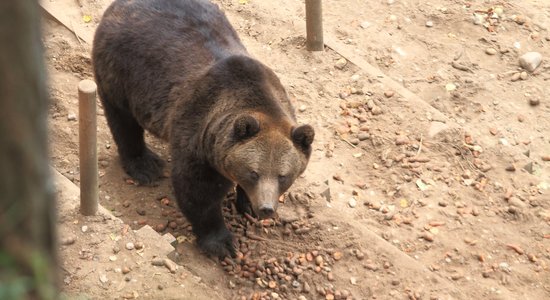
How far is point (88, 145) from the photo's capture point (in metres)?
6.32

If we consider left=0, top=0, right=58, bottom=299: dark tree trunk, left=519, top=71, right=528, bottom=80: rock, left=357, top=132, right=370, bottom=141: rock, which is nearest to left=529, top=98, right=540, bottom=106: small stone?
left=519, top=71, right=528, bottom=80: rock

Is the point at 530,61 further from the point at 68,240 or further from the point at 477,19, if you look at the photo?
the point at 68,240

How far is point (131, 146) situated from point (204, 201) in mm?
1496

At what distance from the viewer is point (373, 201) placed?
8.17 meters

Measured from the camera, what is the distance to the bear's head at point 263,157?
6.20 m

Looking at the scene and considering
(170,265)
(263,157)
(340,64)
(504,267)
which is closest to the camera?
(263,157)

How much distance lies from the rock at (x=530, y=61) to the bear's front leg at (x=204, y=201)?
5255 mm

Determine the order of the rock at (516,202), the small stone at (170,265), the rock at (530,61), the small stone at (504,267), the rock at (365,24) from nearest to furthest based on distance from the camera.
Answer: the small stone at (170,265) < the small stone at (504,267) < the rock at (516,202) < the rock at (530,61) < the rock at (365,24)

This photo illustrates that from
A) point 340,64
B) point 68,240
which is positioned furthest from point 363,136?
point 68,240

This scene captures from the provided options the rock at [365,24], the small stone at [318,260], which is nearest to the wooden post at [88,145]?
the small stone at [318,260]

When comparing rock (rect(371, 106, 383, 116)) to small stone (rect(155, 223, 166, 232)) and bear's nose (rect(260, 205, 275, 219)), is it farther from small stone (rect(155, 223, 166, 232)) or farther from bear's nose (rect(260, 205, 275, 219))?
bear's nose (rect(260, 205, 275, 219))

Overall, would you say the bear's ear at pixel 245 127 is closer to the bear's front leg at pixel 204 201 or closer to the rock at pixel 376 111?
the bear's front leg at pixel 204 201

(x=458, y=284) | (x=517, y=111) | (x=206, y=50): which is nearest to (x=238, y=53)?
(x=206, y=50)

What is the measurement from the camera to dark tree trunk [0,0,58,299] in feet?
5.49
